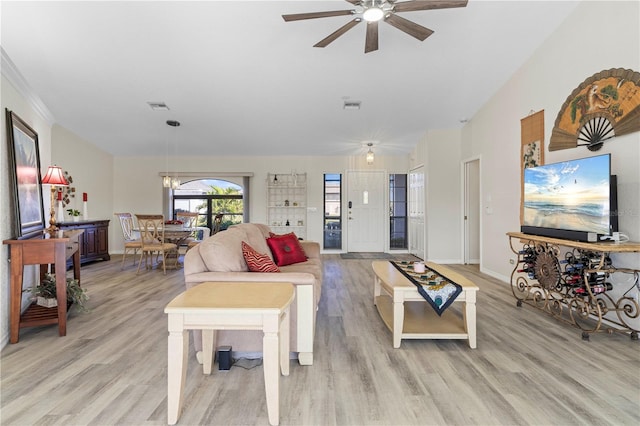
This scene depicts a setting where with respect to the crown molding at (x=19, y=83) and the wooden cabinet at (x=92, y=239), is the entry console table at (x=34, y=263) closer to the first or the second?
the crown molding at (x=19, y=83)

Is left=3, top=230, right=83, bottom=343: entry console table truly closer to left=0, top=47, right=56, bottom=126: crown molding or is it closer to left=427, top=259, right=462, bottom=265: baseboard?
left=0, top=47, right=56, bottom=126: crown molding

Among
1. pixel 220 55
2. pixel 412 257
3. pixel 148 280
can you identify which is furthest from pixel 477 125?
pixel 148 280

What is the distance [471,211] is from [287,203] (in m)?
4.05

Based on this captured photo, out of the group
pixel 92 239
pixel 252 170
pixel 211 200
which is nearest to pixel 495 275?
pixel 252 170

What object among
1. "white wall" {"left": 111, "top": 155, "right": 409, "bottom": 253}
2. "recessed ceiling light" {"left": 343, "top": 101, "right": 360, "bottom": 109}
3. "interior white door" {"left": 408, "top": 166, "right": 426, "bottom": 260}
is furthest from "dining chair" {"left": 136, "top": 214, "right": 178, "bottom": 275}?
"interior white door" {"left": 408, "top": 166, "right": 426, "bottom": 260}

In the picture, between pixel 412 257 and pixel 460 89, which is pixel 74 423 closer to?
pixel 460 89

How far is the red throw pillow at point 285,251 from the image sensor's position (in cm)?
347

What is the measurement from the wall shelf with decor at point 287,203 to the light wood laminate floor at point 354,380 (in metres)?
4.58

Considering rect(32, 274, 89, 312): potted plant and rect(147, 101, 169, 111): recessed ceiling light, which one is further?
rect(147, 101, 169, 111): recessed ceiling light

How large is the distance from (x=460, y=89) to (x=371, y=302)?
346 cm

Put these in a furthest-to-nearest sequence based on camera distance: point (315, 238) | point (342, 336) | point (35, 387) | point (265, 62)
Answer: point (315, 238) < point (265, 62) < point (342, 336) < point (35, 387)

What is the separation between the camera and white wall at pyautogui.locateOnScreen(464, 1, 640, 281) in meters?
2.82

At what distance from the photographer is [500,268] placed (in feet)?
15.6

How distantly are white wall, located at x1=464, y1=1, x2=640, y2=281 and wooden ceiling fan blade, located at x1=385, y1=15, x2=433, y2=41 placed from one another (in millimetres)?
1889
